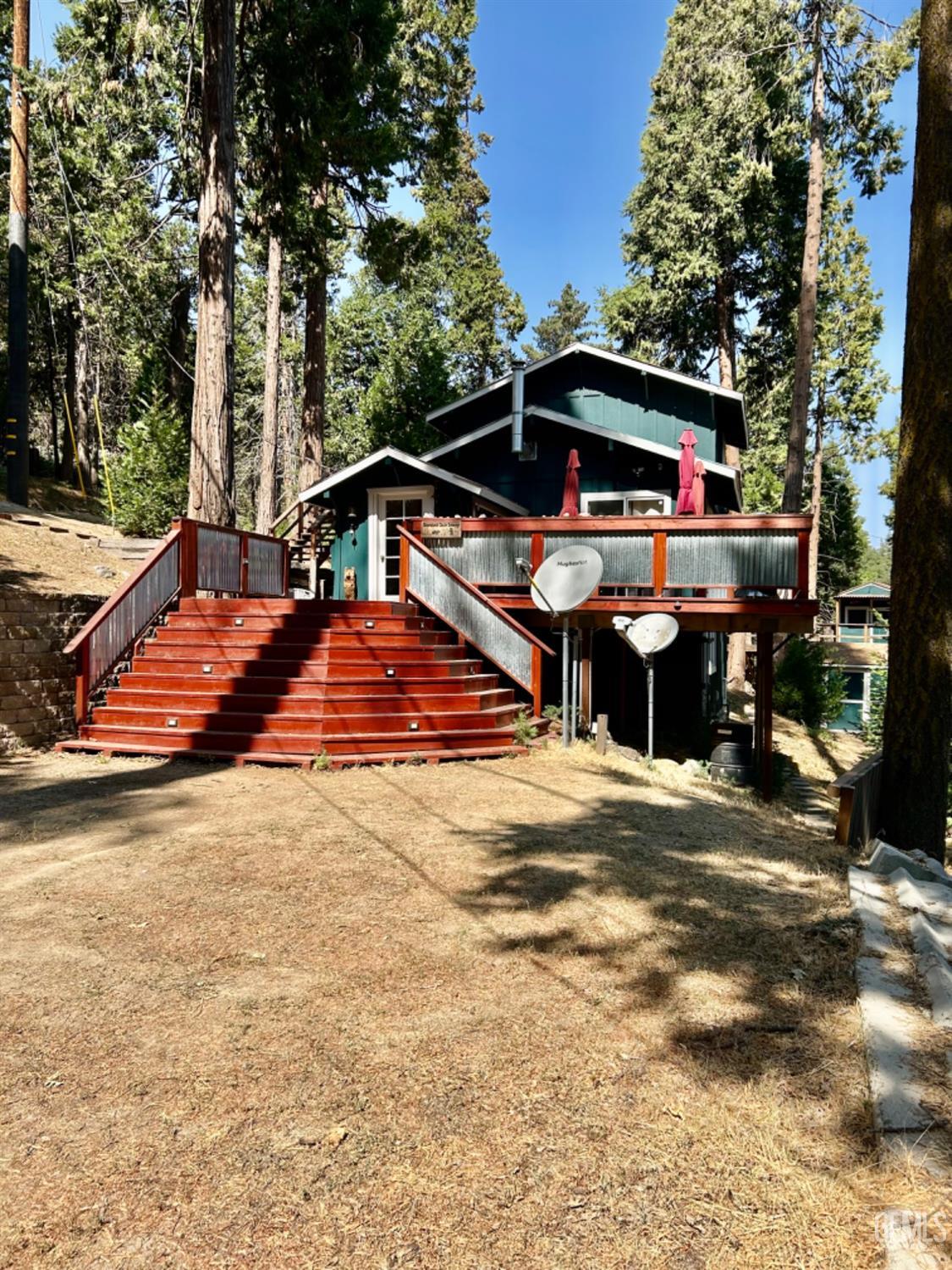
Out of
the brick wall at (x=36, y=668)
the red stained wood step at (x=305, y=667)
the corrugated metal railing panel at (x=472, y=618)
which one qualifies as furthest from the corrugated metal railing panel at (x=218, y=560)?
the corrugated metal railing panel at (x=472, y=618)

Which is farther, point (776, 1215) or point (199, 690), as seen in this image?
point (199, 690)

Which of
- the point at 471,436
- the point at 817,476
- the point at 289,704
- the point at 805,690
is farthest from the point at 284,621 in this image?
the point at 817,476

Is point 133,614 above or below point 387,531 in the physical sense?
below

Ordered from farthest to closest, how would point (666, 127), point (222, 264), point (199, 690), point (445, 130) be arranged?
point (666, 127)
point (445, 130)
point (222, 264)
point (199, 690)

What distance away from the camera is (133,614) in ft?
29.7

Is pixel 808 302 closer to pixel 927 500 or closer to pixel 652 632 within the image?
pixel 652 632

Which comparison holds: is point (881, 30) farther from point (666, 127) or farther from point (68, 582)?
point (68, 582)

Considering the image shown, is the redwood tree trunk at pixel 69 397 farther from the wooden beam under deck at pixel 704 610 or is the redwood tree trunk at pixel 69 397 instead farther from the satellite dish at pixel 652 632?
the satellite dish at pixel 652 632

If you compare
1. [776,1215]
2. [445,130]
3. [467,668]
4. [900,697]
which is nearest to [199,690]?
[467,668]

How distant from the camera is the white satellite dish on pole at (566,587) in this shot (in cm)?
909

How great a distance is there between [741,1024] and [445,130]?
65.2ft

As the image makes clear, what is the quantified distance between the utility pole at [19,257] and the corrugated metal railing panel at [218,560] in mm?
9076

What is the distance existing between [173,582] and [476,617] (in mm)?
4003

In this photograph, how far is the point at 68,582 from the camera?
1216 cm
